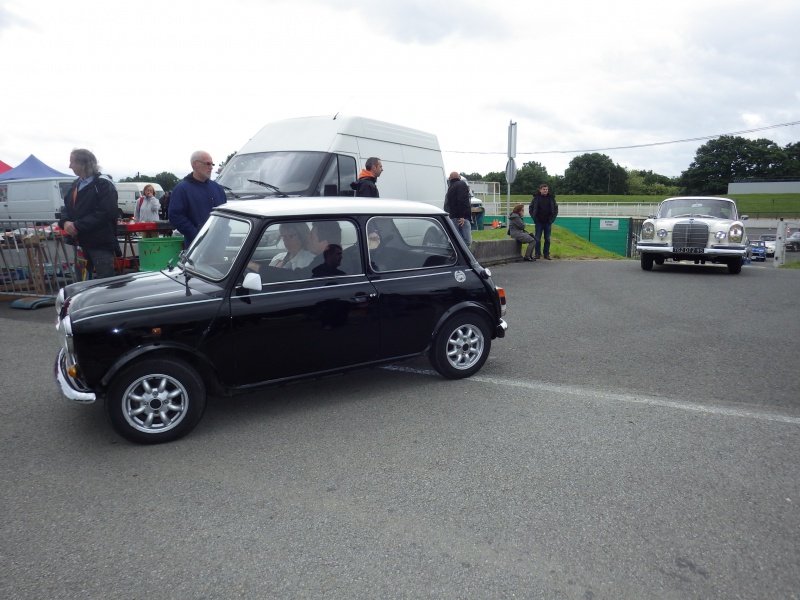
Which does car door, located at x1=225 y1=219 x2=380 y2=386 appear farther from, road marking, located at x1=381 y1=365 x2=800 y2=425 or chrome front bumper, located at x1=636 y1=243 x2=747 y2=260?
chrome front bumper, located at x1=636 y1=243 x2=747 y2=260

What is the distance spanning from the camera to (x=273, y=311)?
444 centimetres

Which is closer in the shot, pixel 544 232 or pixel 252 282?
pixel 252 282

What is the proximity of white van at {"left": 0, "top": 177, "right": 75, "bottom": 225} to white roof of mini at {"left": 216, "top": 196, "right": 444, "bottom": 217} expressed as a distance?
17939 mm

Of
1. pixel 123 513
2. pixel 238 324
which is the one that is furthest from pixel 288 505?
pixel 238 324

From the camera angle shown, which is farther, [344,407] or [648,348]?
[648,348]

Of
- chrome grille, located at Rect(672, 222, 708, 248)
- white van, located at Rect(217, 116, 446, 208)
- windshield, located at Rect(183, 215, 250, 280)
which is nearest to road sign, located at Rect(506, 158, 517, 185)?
chrome grille, located at Rect(672, 222, 708, 248)

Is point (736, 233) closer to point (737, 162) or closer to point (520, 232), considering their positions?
point (520, 232)

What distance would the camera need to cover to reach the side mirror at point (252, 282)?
13.9 ft

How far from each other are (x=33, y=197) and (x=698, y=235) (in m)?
20.3

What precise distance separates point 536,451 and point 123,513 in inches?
96.9

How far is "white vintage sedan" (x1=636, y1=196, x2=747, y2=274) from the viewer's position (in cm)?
1320

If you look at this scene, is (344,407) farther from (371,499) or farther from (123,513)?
(123,513)

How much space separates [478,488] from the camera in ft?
11.4

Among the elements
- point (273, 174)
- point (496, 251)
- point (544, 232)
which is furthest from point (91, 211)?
point (544, 232)
